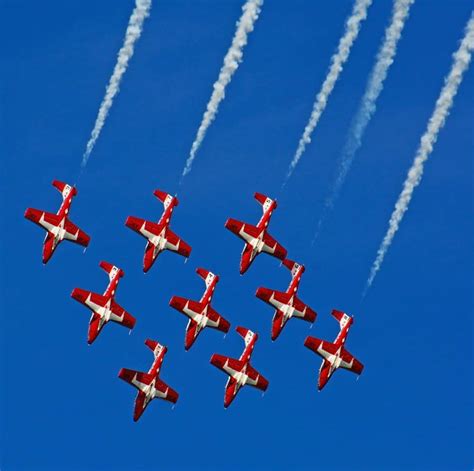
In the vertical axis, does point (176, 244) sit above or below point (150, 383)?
above

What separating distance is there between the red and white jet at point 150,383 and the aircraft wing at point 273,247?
19.4 ft

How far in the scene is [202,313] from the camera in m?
61.1

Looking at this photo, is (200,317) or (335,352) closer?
(200,317)

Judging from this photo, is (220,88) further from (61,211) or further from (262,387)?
(262,387)

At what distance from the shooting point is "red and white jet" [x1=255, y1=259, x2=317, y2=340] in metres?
61.0

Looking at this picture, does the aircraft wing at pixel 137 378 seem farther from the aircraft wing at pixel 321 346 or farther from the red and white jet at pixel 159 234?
the aircraft wing at pixel 321 346

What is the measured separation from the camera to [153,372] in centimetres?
6141

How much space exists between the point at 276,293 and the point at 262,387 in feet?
12.7

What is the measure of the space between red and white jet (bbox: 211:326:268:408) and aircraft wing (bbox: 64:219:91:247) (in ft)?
22.1

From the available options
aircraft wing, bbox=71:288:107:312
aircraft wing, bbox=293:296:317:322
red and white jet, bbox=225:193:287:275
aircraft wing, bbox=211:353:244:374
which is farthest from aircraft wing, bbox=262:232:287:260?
aircraft wing, bbox=71:288:107:312

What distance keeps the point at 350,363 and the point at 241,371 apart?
14.3 feet

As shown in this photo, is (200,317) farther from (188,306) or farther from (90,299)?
(90,299)

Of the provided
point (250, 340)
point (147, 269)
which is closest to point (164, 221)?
point (147, 269)

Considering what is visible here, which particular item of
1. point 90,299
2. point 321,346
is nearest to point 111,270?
point 90,299
